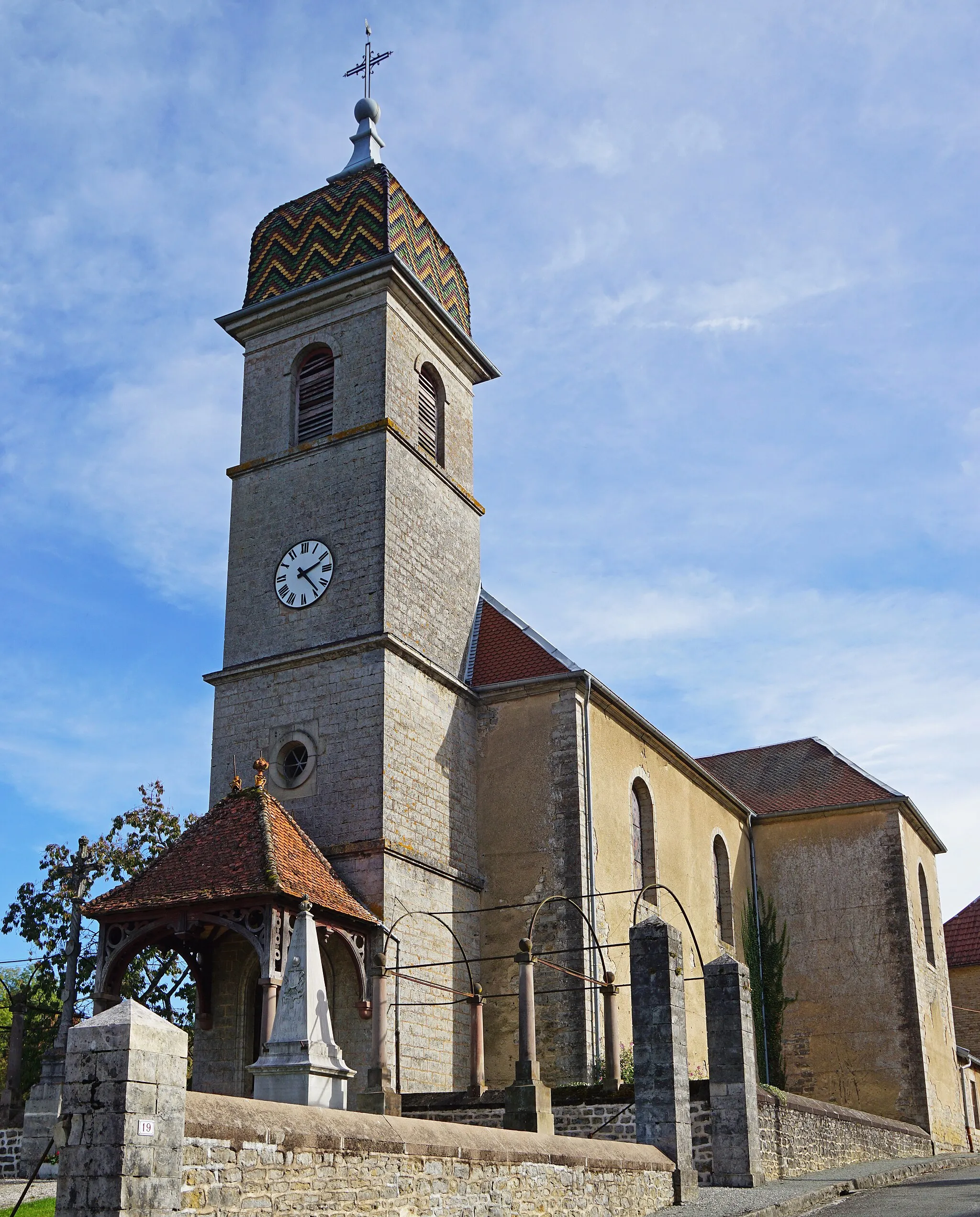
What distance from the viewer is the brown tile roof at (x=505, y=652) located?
19406mm

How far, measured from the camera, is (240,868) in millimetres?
15344

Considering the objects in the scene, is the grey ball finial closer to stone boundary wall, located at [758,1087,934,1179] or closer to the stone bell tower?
the stone bell tower

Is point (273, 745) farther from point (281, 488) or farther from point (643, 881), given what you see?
point (643, 881)

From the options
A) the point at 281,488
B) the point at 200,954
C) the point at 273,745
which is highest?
the point at 281,488

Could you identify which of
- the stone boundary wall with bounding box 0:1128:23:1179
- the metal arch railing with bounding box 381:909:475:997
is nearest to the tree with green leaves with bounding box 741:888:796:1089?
the metal arch railing with bounding box 381:909:475:997

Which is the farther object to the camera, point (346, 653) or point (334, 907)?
point (346, 653)

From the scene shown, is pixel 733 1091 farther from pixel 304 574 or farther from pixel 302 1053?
pixel 304 574

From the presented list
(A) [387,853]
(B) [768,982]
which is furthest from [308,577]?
(B) [768,982]

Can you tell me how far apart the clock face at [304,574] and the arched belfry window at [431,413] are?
2.55 meters

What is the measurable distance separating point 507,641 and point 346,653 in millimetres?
3054

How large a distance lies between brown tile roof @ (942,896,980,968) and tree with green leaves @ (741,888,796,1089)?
42.5 ft

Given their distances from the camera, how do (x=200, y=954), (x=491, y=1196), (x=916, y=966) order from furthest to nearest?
(x=916, y=966) → (x=200, y=954) → (x=491, y=1196)

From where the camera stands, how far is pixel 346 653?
59.7 ft

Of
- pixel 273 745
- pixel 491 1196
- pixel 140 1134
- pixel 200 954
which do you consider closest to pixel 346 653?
pixel 273 745
